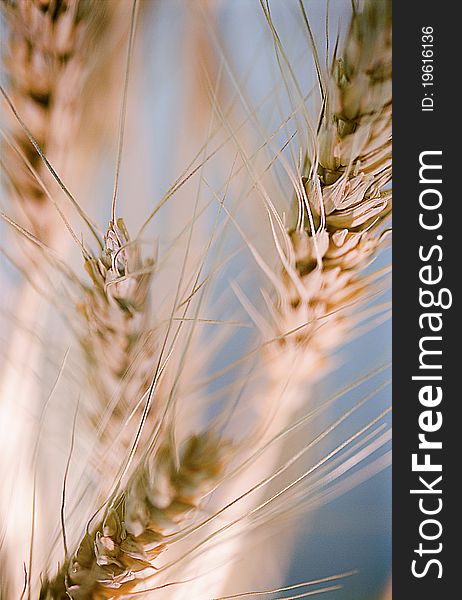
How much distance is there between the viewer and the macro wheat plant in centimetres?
75

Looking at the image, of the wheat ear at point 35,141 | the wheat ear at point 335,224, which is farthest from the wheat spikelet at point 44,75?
the wheat ear at point 335,224

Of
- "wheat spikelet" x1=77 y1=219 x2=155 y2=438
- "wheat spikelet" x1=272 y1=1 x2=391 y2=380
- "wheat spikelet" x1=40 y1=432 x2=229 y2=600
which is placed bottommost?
"wheat spikelet" x1=40 y1=432 x2=229 y2=600

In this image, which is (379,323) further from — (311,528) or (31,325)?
(31,325)

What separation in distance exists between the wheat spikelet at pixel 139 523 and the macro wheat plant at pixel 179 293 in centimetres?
4

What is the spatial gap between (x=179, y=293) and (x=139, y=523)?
0.85 feet

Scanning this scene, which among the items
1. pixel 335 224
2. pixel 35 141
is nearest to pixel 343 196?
pixel 335 224

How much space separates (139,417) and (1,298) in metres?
0.22

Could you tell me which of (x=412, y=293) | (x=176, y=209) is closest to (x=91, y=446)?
(x=176, y=209)

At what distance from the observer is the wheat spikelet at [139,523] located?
2.23 ft

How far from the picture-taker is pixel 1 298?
77 cm

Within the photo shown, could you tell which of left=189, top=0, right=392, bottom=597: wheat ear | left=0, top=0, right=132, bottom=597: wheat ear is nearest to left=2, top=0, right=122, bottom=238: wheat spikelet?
left=0, top=0, right=132, bottom=597: wheat ear

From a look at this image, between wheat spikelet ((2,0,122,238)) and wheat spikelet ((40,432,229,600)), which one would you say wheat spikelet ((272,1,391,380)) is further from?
wheat spikelet ((2,0,122,238))

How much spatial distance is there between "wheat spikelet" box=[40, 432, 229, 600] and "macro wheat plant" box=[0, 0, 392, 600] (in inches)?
1.7

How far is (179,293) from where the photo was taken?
0.76m
